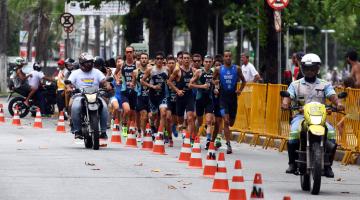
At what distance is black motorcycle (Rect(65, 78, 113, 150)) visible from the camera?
21.7 metres

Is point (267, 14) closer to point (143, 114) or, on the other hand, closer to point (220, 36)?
point (143, 114)

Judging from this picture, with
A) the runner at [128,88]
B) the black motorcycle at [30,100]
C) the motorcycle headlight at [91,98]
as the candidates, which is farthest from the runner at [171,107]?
the black motorcycle at [30,100]

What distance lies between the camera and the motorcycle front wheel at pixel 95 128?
2164 centimetres

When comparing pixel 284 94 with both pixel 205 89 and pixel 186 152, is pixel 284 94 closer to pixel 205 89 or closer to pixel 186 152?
pixel 186 152

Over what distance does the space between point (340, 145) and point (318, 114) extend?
252 inches

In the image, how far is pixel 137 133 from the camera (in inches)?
1000

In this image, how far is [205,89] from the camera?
2314 centimetres

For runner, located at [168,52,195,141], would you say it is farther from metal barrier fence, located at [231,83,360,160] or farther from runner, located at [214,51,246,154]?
metal barrier fence, located at [231,83,360,160]

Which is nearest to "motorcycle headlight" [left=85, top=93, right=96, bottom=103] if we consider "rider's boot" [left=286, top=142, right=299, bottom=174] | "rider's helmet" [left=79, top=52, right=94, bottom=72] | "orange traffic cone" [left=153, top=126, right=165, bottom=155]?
"rider's helmet" [left=79, top=52, right=94, bottom=72]

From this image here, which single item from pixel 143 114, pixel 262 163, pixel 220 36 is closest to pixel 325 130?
pixel 262 163

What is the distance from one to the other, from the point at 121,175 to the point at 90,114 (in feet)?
17.8

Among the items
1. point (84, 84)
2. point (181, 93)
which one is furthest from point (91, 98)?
point (181, 93)

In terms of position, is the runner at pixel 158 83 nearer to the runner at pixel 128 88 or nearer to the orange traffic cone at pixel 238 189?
the runner at pixel 128 88

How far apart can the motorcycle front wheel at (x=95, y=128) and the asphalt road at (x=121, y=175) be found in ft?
0.58
